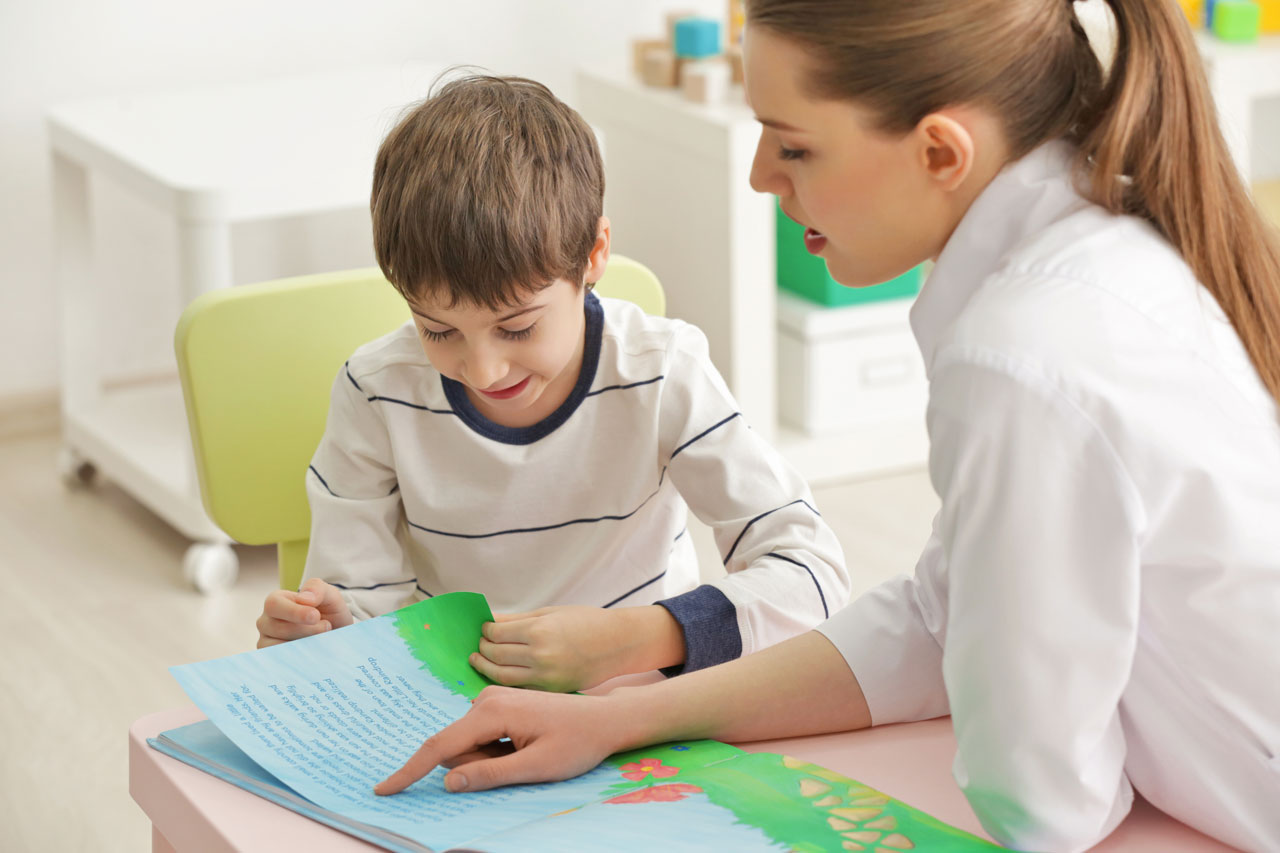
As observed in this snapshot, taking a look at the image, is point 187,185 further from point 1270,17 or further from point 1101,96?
point 1270,17

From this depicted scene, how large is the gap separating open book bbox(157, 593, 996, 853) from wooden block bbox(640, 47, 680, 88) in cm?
171

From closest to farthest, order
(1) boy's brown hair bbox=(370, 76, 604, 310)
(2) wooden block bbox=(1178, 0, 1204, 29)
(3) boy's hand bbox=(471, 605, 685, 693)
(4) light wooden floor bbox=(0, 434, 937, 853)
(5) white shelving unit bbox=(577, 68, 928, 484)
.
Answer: (3) boy's hand bbox=(471, 605, 685, 693) < (1) boy's brown hair bbox=(370, 76, 604, 310) < (4) light wooden floor bbox=(0, 434, 937, 853) < (5) white shelving unit bbox=(577, 68, 928, 484) < (2) wooden block bbox=(1178, 0, 1204, 29)

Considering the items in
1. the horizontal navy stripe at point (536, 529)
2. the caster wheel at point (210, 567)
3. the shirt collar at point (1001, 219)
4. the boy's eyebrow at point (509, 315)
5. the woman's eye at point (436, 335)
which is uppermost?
the shirt collar at point (1001, 219)

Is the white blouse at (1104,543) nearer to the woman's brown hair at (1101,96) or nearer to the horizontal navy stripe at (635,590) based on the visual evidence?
the woman's brown hair at (1101,96)

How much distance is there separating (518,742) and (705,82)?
1.73 meters

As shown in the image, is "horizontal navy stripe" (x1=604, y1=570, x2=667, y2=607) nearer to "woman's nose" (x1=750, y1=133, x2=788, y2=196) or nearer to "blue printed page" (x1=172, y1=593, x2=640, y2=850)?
"blue printed page" (x1=172, y1=593, x2=640, y2=850)

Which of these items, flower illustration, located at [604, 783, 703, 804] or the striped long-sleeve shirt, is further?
the striped long-sleeve shirt

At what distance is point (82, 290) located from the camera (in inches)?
92.6

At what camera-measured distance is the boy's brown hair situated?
92 centimetres

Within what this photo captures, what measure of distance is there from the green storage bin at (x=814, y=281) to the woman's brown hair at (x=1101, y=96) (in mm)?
1628

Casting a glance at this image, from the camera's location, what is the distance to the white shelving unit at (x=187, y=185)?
6.29 feet

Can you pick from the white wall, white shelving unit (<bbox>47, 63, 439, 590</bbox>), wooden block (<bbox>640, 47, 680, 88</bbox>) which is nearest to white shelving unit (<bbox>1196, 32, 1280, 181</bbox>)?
wooden block (<bbox>640, 47, 680, 88</bbox>)

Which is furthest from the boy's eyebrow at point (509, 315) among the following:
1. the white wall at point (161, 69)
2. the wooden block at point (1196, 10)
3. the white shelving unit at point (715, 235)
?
the wooden block at point (1196, 10)

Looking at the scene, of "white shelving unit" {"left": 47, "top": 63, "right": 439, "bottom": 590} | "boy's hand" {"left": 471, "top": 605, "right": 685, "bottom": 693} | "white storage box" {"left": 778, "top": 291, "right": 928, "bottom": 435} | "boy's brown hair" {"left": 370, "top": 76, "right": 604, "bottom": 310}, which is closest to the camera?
"boy's hand" {"left": 471, "top": 605, "right": 685, "bottom": 693}
